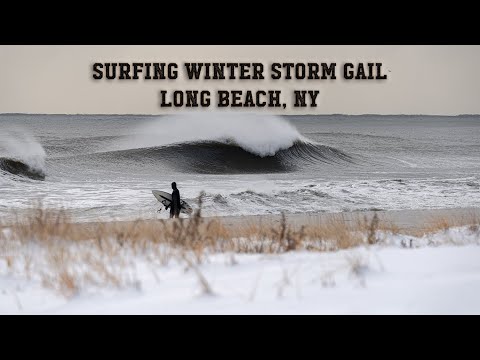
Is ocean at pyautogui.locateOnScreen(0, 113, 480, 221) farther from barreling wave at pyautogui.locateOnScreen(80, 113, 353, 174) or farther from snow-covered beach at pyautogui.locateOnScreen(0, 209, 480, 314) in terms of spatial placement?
snow-covered beach at pyautogui.locateOnScreen(0, 209, 480, 314)

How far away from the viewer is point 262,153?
102 ft

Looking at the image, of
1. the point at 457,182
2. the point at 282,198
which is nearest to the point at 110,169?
the point at 282,198

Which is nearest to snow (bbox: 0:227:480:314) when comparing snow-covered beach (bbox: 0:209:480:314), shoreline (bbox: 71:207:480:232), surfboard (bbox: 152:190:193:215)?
snow-covered beach (bbox: 0:209:480:314)

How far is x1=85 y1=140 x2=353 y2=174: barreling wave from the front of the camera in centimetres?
2872

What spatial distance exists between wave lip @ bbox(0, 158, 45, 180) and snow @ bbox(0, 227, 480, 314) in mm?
19981

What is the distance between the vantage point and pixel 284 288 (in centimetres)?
366

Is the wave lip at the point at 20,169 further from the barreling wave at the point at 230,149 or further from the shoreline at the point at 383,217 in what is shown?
the shoreline at the point at 383,217

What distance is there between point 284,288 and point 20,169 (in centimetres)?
2277

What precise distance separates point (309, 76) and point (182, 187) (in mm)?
8093

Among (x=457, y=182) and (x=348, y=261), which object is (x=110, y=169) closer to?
(x=457, y=182)

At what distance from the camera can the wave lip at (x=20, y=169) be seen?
2325cm

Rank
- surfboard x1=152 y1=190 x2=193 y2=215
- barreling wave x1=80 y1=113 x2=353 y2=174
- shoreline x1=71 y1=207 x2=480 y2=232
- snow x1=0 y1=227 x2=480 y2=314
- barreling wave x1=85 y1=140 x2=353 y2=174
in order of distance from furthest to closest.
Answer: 1. barreling wave x1=80 y1=113 x2=353 y2=174
2. barreling wave x1=85 y1=140 x2=353 y2=174
3. surfboard x1=152 y1=190 x2=193 y2=215
4. shoreline x1=71 y1=207 x2=480 y2=232
5. snow x1=0 y1=227 x2=480 y2=314

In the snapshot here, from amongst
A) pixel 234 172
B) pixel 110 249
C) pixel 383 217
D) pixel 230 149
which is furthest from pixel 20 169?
pixel 110 249

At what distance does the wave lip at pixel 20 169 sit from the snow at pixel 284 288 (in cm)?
1998
